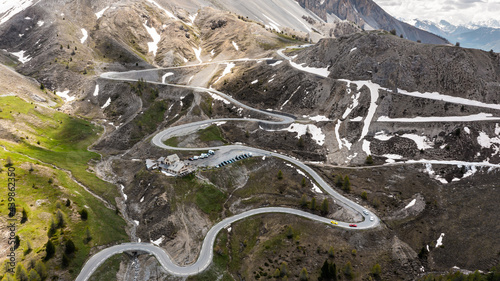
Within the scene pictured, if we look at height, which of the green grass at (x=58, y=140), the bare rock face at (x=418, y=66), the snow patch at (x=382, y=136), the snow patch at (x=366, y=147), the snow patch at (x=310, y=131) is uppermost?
the bare rock face at (x=418, y=66)

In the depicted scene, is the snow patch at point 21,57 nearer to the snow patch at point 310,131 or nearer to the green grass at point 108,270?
the snow patch at point 310,131

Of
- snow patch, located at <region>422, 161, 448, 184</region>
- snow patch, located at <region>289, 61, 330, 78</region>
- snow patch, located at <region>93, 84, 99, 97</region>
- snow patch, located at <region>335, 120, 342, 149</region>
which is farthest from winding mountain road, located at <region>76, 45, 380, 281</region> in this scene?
snow patch, located at <region>93, 84, 99, 97</region>

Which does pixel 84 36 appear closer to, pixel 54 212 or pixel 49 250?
pixel 54 212

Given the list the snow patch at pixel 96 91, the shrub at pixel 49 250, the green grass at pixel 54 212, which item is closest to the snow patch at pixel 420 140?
the green grass at pixel 54 212

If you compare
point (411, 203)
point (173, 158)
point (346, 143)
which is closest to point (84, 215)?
point (173, 158)

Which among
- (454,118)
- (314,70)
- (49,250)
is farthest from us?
(314,70)

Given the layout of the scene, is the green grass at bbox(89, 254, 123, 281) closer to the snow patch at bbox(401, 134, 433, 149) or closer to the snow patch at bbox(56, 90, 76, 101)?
the snow patch at bbox(401, 134, 433, 149)
